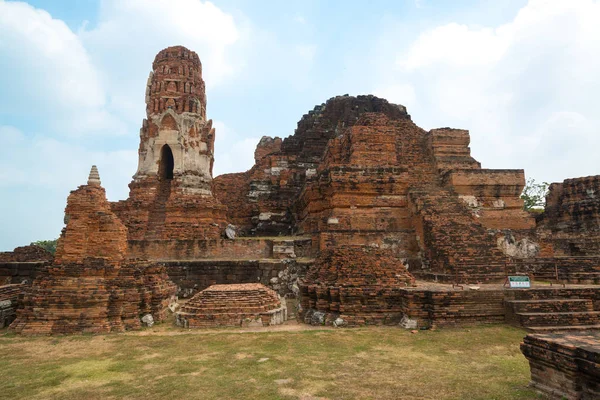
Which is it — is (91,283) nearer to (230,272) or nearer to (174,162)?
(230,272)

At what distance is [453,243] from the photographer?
1078cm

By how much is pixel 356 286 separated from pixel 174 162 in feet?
35.8

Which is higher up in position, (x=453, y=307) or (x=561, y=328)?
(x=453, y=307)

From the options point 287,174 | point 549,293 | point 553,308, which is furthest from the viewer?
point 287,174

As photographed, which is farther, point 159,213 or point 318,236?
point 159,213

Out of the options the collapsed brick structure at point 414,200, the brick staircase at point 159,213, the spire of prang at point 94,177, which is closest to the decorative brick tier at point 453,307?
the collapsed brick structure at point 414,200

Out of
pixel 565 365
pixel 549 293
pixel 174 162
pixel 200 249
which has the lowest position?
pixel 565 365

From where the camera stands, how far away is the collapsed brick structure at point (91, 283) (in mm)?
8164

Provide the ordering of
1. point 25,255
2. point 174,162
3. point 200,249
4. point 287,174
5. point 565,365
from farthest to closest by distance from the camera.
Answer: point 287,174, point 25,255, point 174,162, point 200,249, point 565,365

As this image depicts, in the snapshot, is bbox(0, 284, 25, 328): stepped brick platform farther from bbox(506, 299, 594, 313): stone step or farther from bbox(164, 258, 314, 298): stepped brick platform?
bbox(506, 299, 594, 313): stone step

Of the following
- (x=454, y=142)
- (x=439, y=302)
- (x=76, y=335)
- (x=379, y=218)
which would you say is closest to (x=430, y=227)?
(x=379, y=218)

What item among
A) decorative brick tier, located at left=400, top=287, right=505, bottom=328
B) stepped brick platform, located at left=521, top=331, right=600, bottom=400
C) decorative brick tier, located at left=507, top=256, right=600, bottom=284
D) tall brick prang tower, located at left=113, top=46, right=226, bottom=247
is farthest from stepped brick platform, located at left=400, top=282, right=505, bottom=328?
tall brick prang tower, located at left=113, top=46, right=226, bottom=247

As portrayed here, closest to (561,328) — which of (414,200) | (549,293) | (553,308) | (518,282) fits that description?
(553,308)

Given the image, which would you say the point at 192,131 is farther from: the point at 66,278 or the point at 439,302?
the point at 439,302
